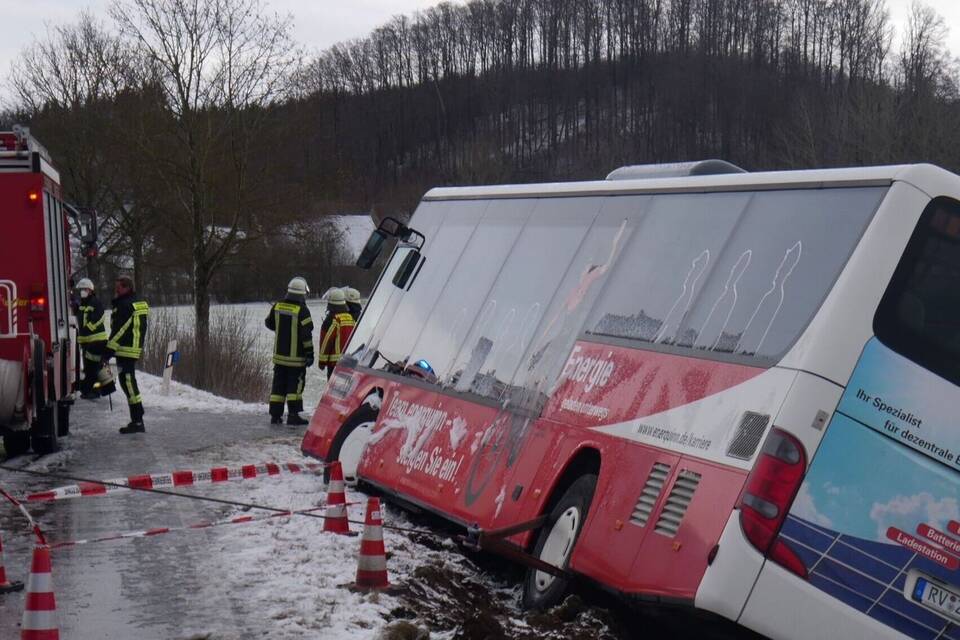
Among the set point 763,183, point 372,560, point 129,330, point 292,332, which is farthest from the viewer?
point 292,332

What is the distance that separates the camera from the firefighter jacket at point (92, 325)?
2259 centimetres

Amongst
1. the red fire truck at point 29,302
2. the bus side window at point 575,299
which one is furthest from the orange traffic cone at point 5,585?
the red fire truck at point 29,302

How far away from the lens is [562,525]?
322 inches

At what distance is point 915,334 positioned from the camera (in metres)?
6.47

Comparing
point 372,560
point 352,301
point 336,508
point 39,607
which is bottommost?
point 352,301

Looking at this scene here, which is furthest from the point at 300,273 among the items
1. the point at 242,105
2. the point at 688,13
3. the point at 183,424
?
Answer: the point at 688,13

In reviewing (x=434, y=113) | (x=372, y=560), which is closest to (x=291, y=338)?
(x=372, y=560)

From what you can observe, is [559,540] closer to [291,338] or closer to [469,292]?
[469,292]

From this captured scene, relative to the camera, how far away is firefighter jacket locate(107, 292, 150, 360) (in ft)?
54.9

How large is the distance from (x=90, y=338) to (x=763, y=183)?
55.9ft

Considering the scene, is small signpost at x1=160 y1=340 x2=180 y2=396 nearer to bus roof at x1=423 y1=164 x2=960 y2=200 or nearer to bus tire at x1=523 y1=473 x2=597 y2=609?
bus roof at x1=423 y1=164 x2=960 y2=200

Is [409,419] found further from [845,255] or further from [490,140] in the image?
[490,140]

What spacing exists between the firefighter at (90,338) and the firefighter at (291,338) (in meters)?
4.37

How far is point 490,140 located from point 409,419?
79.9 meters
